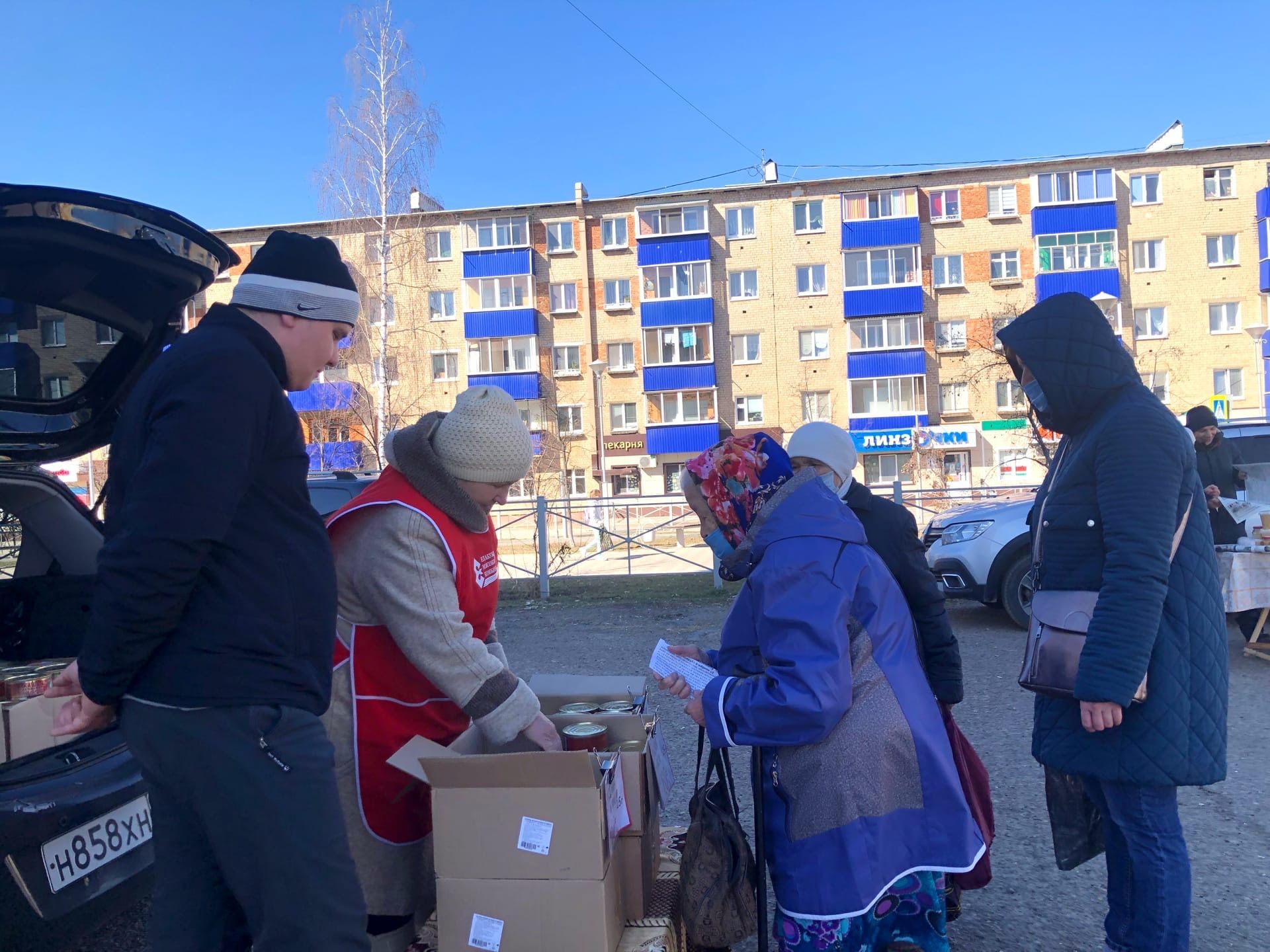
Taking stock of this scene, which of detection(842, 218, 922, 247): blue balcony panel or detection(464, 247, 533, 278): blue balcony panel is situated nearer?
detection(842, 218, 922, 247): blue balcony panel

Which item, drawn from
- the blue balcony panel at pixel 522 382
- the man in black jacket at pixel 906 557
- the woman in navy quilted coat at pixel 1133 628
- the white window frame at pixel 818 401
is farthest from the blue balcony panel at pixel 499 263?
the woman in navy quilted coat at pixel 1133 628

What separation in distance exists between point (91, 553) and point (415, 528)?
2.58 metres

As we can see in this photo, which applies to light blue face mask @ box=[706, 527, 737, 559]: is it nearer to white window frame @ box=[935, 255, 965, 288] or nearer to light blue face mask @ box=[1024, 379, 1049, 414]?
light blue face mask @ box=[1024, 379, 1049, 414]

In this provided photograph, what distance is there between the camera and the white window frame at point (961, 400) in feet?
123

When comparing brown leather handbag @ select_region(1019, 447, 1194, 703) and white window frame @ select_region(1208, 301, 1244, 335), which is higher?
white window frame @ select_region(1208, 301, 1244, 335)

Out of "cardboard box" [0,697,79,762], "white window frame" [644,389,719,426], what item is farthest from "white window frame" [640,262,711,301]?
"cardboard box" [0,697,79,762]

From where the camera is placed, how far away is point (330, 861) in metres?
1.79

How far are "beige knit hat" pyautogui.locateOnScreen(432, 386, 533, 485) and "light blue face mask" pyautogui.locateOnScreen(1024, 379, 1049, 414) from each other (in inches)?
57.3

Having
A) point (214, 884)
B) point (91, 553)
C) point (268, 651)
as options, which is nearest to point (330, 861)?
point (214, 884)

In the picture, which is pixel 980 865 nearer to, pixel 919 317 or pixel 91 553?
pixel 91 553

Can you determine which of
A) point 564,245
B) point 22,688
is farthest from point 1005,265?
point 22,688

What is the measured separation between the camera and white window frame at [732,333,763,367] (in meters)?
39.0

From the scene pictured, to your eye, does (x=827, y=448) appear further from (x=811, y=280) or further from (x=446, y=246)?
(x=446, y=246)

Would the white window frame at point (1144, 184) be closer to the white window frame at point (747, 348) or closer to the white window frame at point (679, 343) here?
the white window frame at point (747, 348)
